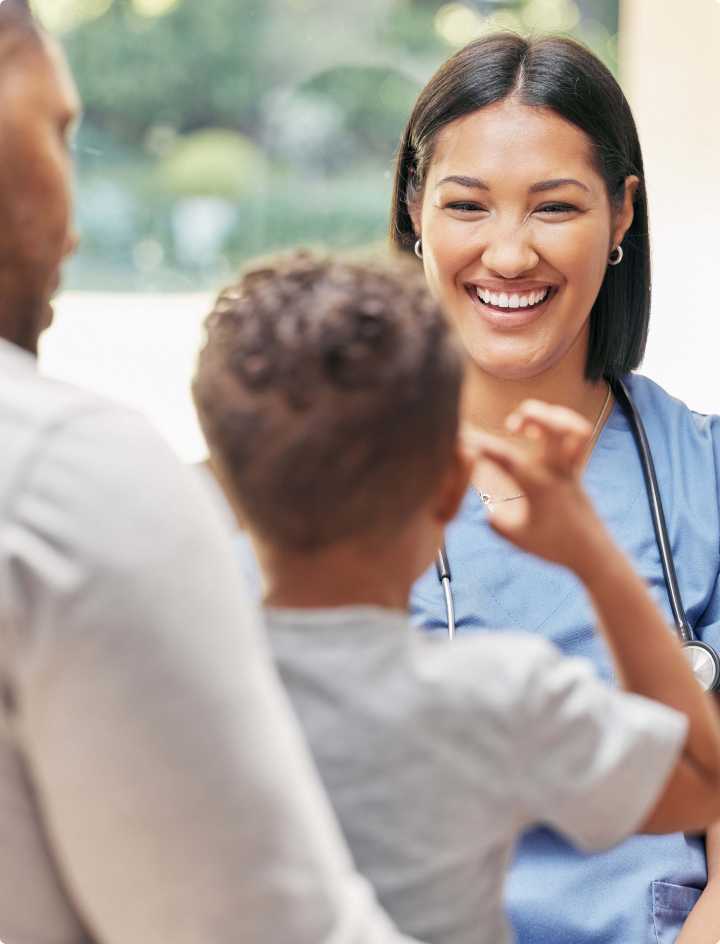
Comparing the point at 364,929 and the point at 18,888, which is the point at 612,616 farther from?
the point at 18,888

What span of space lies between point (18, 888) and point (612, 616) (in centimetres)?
36

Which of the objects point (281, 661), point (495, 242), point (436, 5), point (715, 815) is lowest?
point (715, 815)

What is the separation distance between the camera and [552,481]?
0.80 m

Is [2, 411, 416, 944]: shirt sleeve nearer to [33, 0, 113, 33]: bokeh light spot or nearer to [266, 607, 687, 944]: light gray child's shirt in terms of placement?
[266, 607, 687, 944]: light gray child's shirt

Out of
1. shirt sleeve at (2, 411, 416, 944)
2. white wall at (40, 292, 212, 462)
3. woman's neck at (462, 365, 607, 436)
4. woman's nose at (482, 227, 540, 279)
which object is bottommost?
white wall at (40, 292, 212, 462)

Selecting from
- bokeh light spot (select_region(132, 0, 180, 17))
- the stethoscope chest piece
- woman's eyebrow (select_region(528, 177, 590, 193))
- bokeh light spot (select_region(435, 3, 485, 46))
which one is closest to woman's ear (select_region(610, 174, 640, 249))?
woman's eyebrow (select_region(528, 177, 590, 193))

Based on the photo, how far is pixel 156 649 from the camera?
0.58 metres

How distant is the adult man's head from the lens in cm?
65

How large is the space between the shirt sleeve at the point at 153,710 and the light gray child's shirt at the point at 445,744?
0.09 metres

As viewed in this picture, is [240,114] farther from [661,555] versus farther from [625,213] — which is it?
[661,555]

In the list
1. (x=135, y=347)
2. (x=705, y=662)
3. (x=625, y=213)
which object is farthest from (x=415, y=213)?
(x=135, y=347)

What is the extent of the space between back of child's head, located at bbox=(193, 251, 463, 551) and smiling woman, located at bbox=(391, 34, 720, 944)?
58 centimetres

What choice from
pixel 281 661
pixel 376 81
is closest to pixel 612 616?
pixel 281 661

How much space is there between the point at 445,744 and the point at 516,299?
2.77 ft
